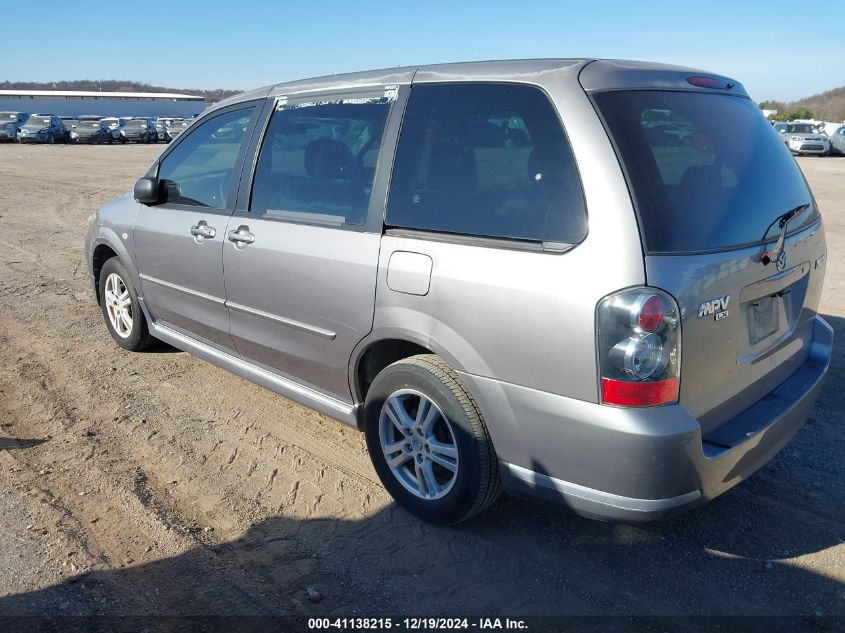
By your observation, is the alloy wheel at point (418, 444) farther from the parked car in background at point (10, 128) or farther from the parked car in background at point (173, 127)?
the parked car in background at point (173, 127)

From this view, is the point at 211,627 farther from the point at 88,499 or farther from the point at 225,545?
the point at 88,499

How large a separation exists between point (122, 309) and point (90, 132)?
40953mm

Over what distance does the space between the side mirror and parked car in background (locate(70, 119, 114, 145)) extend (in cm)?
4154

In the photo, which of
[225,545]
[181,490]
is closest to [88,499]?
[181,490]

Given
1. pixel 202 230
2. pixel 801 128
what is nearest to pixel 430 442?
pixel 202 230

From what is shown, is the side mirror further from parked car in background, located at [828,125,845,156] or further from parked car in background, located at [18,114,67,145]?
parked car in background, located at [18,114,67,145]

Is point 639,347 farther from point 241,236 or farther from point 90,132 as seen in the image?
point 90,132

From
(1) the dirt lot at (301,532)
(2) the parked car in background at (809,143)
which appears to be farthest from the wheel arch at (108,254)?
(2) the parked car in background at (809,143)

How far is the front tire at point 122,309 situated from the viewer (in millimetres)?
5273

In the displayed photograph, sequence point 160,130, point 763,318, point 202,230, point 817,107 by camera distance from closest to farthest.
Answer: point 763,318, point 202,230, point 160,130, point 817,107

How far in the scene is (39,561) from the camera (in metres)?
2.96

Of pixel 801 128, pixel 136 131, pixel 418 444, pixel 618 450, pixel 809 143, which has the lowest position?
pixel 809 143

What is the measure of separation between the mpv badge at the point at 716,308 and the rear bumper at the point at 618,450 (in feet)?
1.16

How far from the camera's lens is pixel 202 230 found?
4.21 m
